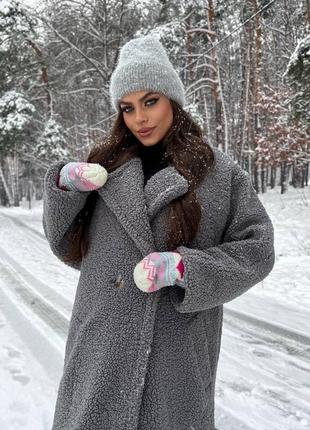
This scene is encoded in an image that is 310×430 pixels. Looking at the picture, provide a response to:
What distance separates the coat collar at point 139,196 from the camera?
128 centimetres

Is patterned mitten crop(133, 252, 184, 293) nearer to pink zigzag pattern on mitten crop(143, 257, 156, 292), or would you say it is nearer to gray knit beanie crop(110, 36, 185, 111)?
pink zigzag pattern on mitten crop(143, 257, 156, 292)

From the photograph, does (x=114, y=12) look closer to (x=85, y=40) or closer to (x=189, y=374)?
(x=85, y=40)

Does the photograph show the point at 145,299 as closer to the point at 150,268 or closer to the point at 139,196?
the point at 150,268

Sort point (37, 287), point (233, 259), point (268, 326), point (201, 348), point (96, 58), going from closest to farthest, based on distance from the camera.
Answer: point (233, 259), point (201, 348), point (268, 326), point (37, 287), point (96, 58)

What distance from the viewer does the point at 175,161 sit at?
141 centimetres

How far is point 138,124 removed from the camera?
144 centimetres

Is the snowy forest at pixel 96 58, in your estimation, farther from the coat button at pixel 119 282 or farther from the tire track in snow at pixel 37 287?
the coat button at pixel 119 282

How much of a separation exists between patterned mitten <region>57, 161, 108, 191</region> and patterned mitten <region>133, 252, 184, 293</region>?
0.30m

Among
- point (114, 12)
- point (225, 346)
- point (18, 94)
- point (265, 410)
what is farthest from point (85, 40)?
point (265, 410)

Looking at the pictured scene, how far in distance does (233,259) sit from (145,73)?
2.35 feet

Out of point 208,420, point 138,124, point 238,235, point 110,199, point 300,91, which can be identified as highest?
point 300,91

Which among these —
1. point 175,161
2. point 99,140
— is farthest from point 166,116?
point 99,140

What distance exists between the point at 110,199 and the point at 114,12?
13.3 metres

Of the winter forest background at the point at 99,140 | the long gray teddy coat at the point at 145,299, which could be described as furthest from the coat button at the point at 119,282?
the winter forest background at the point at 99,140
